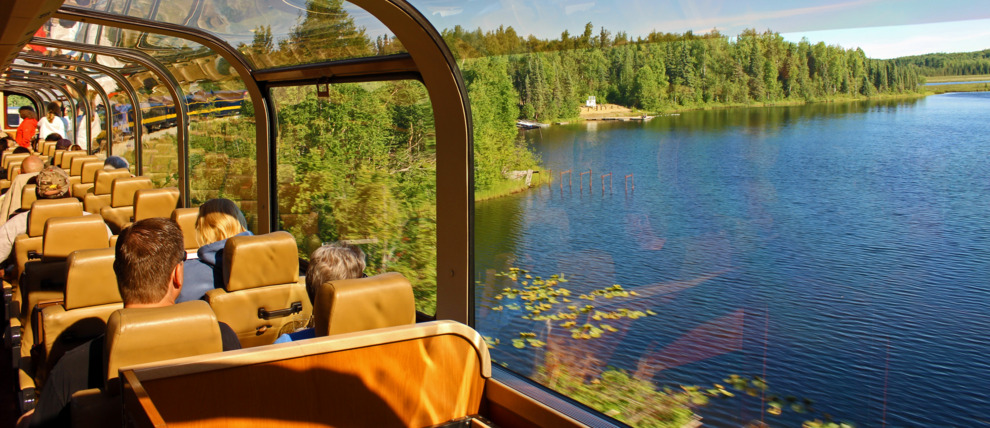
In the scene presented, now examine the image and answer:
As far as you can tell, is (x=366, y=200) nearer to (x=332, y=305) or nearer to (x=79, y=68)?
(x=79, y=68)

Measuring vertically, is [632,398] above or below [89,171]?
below

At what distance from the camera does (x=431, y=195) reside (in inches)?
587

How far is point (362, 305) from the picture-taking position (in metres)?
2.76

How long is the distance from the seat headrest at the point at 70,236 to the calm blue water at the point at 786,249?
739 cm

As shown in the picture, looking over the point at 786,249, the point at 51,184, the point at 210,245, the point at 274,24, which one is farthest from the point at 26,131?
the point at 786,249

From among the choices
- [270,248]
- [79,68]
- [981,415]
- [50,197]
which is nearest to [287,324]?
[270,248]

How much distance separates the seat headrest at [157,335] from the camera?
2064mm

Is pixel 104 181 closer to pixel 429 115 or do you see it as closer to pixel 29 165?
pixel 29 165

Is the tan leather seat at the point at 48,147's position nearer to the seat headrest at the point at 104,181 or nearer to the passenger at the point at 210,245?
the seat headrest at the point at 104,181

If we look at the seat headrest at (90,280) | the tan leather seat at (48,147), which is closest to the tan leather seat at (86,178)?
the tan leather seat at (48,147)

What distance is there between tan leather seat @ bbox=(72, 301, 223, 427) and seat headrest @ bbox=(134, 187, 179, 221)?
4583 millimetres

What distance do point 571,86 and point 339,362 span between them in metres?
12.2

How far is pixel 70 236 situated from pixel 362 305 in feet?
8.56

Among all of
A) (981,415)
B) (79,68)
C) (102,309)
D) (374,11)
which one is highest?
(79,68)
